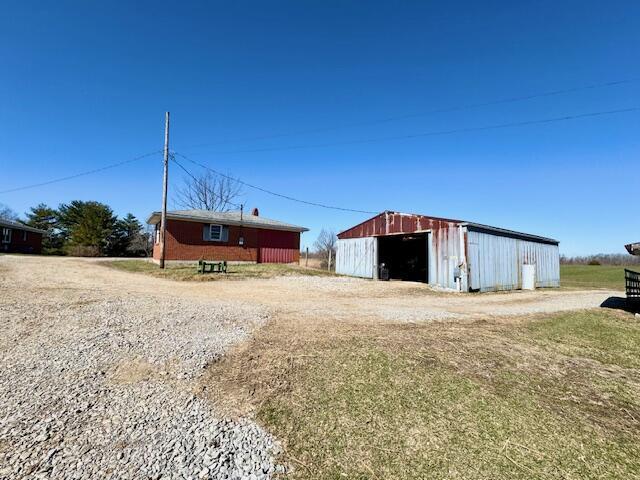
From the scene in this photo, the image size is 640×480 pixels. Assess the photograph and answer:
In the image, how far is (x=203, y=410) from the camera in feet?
9.98

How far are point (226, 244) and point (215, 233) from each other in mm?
1050

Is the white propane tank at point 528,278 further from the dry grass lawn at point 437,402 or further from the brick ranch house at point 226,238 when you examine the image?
the brick ranch house at point 226,238

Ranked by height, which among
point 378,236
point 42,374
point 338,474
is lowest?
point 338,474

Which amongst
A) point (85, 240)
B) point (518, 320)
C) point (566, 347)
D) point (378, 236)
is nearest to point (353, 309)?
point (518, 320)

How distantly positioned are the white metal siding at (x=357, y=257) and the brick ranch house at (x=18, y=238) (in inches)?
1219

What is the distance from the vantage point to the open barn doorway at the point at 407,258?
871 inches

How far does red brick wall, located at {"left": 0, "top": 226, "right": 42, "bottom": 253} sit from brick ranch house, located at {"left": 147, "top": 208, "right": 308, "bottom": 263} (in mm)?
17166

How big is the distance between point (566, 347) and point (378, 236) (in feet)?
46.4

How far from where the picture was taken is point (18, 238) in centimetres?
3136

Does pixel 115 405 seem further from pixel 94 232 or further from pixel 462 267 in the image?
pixel 94 232

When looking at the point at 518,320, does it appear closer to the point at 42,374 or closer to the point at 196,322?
the point at 196,322

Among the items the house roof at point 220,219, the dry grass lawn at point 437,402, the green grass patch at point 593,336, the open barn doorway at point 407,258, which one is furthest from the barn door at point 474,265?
Result: the house roof at point 220,219

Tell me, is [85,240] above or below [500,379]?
above

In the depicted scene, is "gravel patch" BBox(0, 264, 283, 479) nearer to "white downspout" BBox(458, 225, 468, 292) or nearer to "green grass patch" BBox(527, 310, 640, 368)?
"green grass patch" BBox(527, 310, 640, 368)
